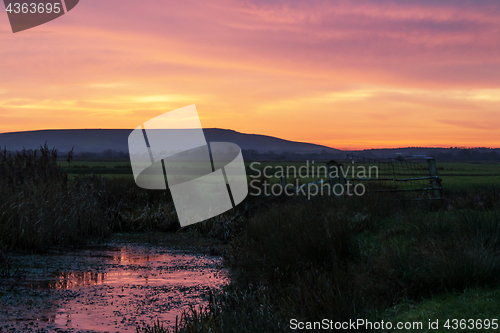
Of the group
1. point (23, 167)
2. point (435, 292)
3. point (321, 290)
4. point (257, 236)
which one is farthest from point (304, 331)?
point (23, 167)

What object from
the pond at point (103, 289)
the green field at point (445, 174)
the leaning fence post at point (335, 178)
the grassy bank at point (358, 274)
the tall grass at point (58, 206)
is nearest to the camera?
the grassy bank at point (358, 274)

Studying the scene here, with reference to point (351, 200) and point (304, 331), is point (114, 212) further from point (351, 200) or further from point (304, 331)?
point (304, 331)

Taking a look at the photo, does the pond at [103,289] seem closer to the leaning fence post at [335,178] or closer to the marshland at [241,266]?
the marshland at [241,266]

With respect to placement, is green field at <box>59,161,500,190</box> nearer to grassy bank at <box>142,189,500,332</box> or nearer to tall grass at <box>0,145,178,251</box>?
tall grass at <box>0,145,178,251</box>

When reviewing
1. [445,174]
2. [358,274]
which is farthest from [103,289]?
[445,174]

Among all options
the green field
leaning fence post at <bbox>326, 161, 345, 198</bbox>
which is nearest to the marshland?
leaning fence post at <bbox>326, 161, 345, 198</bbox>

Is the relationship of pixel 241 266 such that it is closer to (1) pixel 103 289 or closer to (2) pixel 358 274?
(1) pixel 103 289

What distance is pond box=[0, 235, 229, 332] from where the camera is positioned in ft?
22.3

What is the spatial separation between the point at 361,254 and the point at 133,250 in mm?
7224

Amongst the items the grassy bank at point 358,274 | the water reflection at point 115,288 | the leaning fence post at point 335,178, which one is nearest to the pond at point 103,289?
the water reflection at point 115,288

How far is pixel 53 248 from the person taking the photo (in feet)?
40.5

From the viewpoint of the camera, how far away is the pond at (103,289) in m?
6.79

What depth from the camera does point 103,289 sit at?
340 inches

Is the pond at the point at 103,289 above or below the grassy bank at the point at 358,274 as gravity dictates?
below
